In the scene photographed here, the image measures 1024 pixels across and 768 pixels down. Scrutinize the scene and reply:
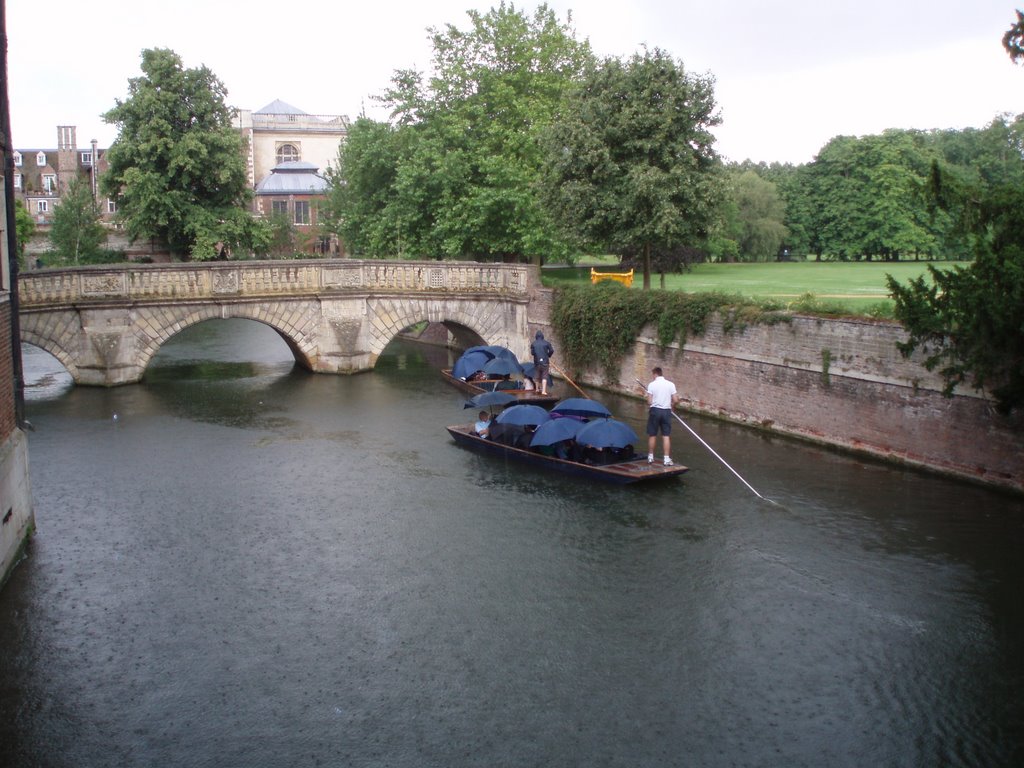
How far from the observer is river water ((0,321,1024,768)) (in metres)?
9.95

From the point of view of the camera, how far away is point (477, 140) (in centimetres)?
3894

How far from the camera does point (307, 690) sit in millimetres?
10867

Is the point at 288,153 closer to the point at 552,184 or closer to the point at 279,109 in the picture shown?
the point at 279,109

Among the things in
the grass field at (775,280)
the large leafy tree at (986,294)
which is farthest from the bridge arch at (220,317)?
the large leafy tree at (986,294)

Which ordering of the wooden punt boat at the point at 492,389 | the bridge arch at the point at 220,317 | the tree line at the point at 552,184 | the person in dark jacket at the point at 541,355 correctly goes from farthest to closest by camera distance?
the bridge arch at the point at 220,317, the person in dark jacket at the point at 541,355, the wooden punt boat at the point at 492,389, the tree line at the point at 552,184

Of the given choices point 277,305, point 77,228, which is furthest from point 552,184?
point 77,228

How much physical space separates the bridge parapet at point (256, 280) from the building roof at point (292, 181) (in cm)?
4976

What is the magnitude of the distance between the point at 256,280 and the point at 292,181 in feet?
181

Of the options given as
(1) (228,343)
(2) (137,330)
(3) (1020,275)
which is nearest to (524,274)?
(2) (137,330)

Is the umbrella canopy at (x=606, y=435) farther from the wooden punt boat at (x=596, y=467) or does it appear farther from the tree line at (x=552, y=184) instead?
the tree line at (x=552, y=184)

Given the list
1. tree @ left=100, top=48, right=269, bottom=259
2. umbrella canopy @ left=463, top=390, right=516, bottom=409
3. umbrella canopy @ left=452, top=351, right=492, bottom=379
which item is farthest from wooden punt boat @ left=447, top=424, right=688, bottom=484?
tree @ left=100, top=48, right=269, bottom=259

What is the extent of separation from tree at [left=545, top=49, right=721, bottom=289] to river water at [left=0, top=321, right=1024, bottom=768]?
9313mm

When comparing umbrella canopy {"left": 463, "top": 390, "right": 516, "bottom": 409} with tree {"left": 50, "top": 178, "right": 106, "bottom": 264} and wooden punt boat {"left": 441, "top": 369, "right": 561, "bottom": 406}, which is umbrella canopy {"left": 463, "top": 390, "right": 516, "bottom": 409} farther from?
tree {"left": 50, "top": 178, "right": 106, "bottom": 264}

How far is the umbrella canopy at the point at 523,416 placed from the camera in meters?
20.4
